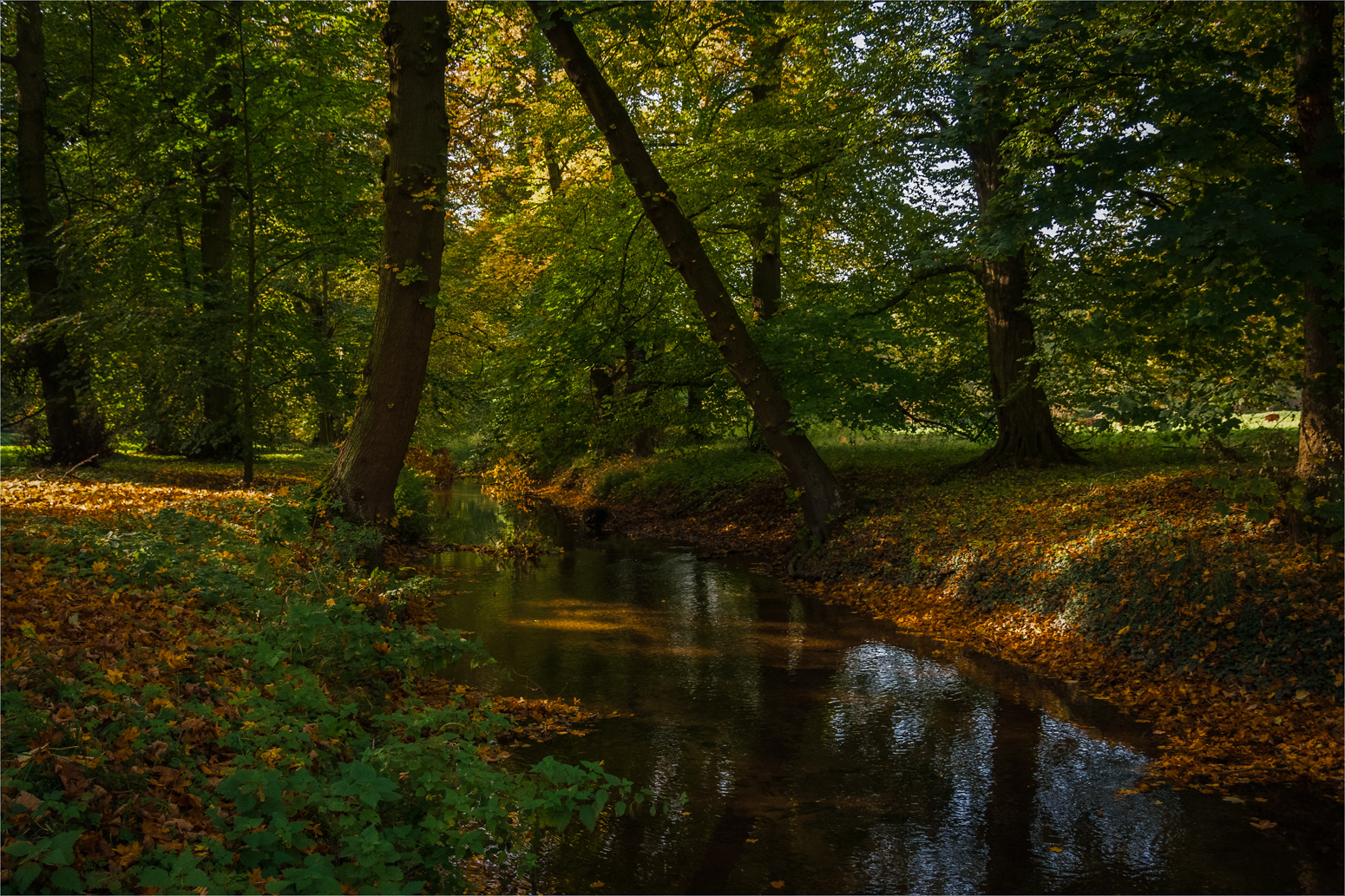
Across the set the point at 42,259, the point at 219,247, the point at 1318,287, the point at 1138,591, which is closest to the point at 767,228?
the point at 1318,287

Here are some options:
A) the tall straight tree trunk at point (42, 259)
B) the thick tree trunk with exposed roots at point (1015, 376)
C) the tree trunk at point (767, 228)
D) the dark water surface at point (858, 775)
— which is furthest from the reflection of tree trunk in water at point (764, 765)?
the tall straight tree trunk at point (42, 259)

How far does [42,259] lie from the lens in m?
14.2

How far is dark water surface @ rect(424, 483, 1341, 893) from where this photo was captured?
177 inches

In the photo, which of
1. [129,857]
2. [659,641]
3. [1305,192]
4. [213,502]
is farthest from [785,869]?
[213,502]

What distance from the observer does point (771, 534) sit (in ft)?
51.6

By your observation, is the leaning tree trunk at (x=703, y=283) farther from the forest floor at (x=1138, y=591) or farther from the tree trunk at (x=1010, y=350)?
the tree trunk at (x=1010, y=350)

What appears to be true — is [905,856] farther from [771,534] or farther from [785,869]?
[771,534]

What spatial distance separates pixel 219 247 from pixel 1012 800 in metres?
19.0

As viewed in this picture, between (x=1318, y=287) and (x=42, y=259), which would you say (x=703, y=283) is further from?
(x=42, y=259)

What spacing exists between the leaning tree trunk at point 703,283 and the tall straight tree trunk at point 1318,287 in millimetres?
6377

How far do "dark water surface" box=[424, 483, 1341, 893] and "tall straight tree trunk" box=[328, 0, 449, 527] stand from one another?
6.76ft

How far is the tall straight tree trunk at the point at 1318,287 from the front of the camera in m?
7.18

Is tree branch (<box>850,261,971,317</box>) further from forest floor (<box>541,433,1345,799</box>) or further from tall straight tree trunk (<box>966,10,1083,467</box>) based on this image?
forest floor (<box>541,433,1345,799</box>)

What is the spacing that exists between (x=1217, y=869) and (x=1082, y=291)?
26.3 feet
